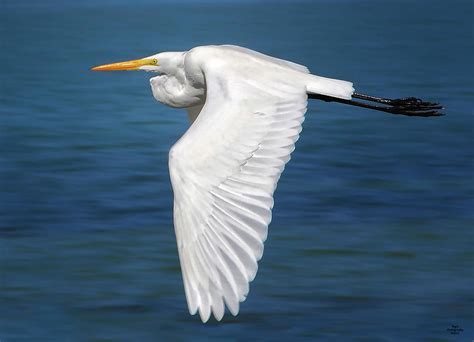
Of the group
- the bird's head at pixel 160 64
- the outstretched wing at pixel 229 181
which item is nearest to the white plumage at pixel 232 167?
the outstretched wing at pixel 229 181

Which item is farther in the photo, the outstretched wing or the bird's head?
the bird's head

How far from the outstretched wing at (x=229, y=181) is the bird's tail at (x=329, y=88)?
0.10 metres

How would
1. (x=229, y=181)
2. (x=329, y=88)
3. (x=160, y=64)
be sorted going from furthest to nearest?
(x=160, y=64), (x=329, y=88), (x=229, y=181)

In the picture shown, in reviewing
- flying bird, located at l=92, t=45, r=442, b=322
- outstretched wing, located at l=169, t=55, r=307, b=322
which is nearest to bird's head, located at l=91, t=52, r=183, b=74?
flying bird, located at l=92, t=45, r=442, b=322

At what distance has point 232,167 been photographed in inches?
152

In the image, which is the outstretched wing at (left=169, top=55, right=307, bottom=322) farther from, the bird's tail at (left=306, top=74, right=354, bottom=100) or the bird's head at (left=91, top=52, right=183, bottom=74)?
the bird's head at (left=91, top=52, right=183, bottom=74)

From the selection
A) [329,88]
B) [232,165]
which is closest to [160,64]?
[329,88]

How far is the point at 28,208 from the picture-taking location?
667 cm

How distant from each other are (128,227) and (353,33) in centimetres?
618

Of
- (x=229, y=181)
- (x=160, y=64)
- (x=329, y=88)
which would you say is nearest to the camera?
(x=229, y=181)

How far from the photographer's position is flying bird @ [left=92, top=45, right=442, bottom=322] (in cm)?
362

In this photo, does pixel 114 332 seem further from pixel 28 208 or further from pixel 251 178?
pixel 28 208

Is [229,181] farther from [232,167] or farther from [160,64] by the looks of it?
[160,64]

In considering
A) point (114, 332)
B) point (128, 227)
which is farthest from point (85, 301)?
point (128, 227)
